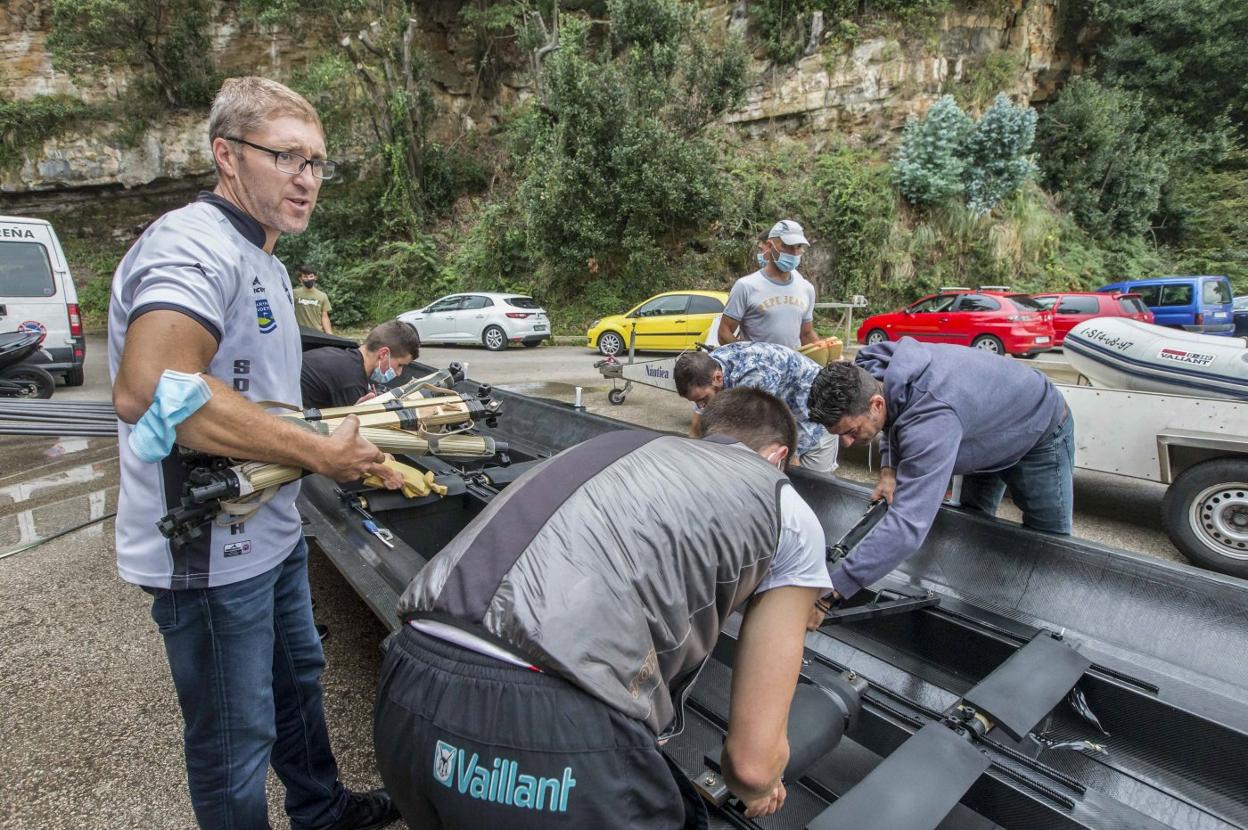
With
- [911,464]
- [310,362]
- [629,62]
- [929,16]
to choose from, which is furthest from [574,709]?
[929,16]

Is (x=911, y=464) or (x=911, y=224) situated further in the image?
(x=911, y=224)

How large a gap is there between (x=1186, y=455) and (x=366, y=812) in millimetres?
4708

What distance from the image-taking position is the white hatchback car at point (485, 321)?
13305 millimetres

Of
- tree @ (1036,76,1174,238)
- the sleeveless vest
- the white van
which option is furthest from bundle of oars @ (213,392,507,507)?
tree @ (1036,76,1174,238)

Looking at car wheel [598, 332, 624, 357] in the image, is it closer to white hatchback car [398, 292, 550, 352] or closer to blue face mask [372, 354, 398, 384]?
white hatchback car [398, 292, 550, 352]

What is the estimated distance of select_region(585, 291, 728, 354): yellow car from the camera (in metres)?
11.4

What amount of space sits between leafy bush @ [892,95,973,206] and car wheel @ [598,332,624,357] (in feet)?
30.4

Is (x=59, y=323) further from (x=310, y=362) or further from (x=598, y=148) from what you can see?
(x=598, y=148)

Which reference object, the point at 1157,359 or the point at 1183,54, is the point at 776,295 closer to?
the point at 1157,359

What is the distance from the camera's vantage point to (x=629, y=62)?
51.2 ft

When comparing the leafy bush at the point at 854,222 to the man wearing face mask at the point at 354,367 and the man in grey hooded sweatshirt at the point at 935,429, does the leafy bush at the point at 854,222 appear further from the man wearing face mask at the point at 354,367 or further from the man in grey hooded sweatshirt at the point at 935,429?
the man wearing face mask at the point at 354,367

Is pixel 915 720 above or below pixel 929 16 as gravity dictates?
below

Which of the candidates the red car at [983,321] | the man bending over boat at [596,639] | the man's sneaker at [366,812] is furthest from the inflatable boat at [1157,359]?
the red car at [983,321]

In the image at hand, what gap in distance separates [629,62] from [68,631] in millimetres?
16375
